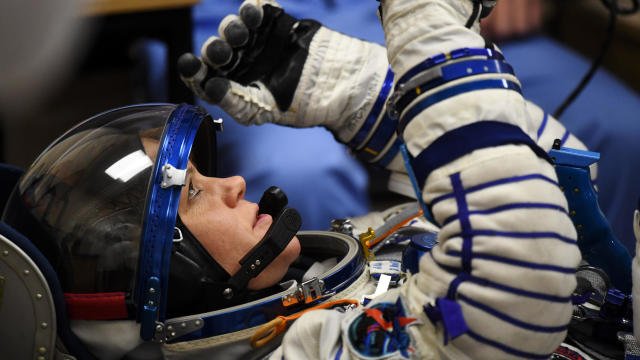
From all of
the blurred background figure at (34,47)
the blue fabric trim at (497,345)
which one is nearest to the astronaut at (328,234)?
the blue fabric trim at (497,345)

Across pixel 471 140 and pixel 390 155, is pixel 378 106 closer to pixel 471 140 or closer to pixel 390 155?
pixel 390 155

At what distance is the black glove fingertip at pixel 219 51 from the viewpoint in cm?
119

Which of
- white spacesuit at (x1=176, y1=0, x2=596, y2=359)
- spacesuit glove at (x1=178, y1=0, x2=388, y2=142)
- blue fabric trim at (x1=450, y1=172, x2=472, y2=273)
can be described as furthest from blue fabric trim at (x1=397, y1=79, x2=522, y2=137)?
spacesuit glove at (x1=178, y1=0, x2=388, y2=142)

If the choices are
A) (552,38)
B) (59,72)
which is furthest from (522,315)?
(552,38)

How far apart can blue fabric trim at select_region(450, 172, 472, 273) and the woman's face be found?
1.18 feet

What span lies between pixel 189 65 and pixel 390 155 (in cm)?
46

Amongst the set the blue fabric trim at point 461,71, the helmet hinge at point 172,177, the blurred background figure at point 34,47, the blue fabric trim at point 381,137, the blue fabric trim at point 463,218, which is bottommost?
the blue fabric trim at point 381,137

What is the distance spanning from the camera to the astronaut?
2.35ft

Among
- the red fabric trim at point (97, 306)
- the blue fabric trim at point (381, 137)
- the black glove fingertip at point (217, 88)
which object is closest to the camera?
the red fabric trim at point (97, 306)

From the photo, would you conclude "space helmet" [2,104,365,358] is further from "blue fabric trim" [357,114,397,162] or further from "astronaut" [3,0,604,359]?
"blue fabric trim" [357,114,397,162]

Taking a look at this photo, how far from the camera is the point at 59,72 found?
12.2 inches

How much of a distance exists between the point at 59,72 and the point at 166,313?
68 centimetres

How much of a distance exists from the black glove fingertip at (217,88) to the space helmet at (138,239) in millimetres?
179

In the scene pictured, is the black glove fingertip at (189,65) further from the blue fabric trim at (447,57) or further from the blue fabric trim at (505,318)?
the blue fabric trim at (505,318)
